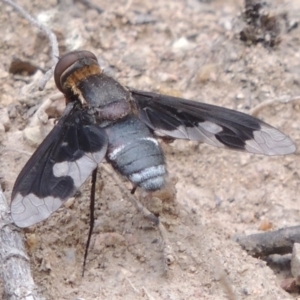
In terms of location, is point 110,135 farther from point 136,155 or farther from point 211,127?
point 211,127

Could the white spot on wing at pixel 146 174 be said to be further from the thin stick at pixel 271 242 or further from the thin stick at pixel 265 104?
the thin stick at pixel 265 104

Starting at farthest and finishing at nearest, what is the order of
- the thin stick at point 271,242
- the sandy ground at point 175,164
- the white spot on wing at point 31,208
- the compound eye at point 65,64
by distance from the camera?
1. the compound eye at point 65,64
2. the thin stick at point 271,242
3. the sandy ground at point 175,164
4. the white spot on wing at point 31,208

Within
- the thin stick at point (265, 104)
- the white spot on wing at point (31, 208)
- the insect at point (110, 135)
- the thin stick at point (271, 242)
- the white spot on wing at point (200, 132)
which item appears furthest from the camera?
the thin stick at point (265, 104)

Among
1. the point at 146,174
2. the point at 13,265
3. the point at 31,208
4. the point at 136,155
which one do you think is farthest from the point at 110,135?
the point at 13,265

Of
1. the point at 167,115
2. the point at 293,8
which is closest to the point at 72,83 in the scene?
the point at 167,115

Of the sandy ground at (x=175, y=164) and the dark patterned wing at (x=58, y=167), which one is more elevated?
the dark patterned wing at (x=58, y=167)

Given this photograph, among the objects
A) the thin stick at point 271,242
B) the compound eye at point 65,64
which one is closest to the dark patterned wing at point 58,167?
the compound eye at point 65,64
